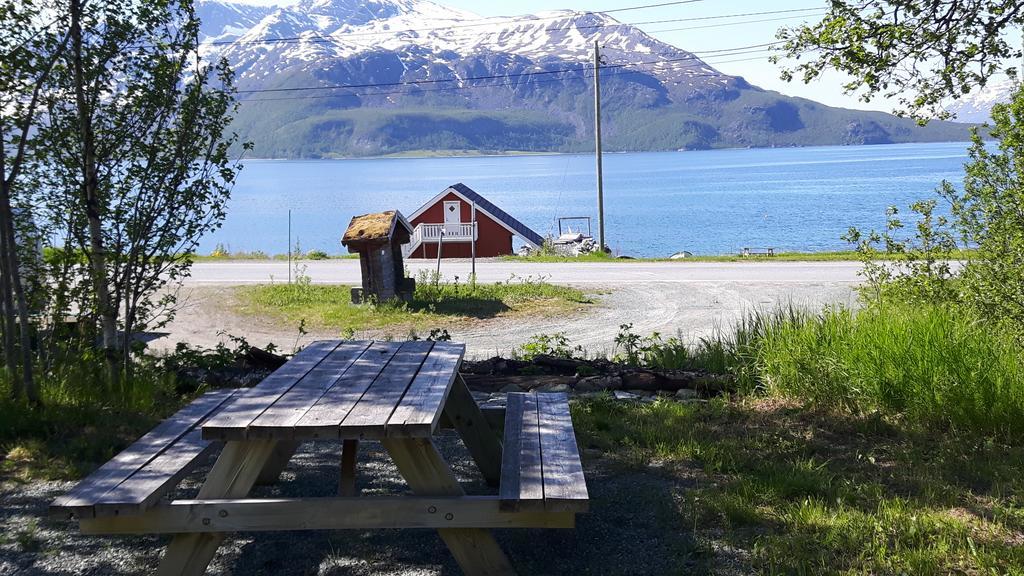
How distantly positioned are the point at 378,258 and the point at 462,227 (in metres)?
26.3

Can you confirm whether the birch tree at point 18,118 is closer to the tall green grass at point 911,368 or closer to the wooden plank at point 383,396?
the wooden plank at point 383,396

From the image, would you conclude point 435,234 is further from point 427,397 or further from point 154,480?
point 154,480

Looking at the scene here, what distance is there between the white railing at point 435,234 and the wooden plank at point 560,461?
34.3 metres

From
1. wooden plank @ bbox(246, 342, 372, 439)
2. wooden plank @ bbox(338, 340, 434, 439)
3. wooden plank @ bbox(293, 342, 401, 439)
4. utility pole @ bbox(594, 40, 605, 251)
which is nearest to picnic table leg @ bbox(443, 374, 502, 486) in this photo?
wooden plank @ bbox(338, 340, 434, 439)

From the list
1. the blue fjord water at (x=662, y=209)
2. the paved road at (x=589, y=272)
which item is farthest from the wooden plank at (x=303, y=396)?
the blue fjord water at (x=662, y=209)

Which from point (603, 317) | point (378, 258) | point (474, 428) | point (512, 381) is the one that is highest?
point (378, 258)

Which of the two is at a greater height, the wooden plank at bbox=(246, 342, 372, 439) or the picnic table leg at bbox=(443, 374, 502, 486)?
the wooden plank at bbox=(246, 342, 372, 439)

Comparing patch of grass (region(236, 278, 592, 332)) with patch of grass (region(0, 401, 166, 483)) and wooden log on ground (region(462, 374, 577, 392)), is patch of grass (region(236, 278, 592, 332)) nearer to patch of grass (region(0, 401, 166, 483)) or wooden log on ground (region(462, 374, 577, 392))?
wooden log on ground (region(462, 374, 577, 392))

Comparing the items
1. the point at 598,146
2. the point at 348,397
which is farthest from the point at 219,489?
the point at 598,146

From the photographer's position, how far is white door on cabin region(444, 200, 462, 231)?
136 feet

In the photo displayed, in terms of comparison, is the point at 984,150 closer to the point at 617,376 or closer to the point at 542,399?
the point at 617,376

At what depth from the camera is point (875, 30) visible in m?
6.69

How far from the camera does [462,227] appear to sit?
41750 mm

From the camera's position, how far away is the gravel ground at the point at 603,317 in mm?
13125
